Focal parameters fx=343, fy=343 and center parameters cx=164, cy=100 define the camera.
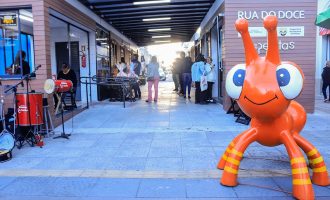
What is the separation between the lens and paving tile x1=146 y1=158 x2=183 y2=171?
491cm

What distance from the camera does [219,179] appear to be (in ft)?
14.6

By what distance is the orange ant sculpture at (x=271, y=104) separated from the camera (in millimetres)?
3871

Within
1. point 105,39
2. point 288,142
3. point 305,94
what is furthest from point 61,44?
point 288,142

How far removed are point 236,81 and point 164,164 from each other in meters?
1.73

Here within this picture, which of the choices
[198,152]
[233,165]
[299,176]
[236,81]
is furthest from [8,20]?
[299,176]

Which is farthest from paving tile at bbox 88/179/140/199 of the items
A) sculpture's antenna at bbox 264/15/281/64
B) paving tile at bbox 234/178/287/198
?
sculpture's antenna at bbox 264/15/281/64

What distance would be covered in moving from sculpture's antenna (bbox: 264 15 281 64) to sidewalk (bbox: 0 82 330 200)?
157 cm

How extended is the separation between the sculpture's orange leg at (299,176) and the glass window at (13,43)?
6.16m

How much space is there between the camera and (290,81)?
387cm

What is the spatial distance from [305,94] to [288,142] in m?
5.75

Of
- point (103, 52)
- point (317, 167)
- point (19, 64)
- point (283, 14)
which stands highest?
point (283, 14)

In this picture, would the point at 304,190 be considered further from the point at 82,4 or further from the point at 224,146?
the point at 82,4

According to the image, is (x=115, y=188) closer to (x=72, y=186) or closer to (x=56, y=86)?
(x=72, y=186)

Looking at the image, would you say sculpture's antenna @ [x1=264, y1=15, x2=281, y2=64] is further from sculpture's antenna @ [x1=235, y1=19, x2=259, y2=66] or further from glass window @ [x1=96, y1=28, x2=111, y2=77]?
glass window @ [x1=96, y1=28, x2=111, y2=77]
